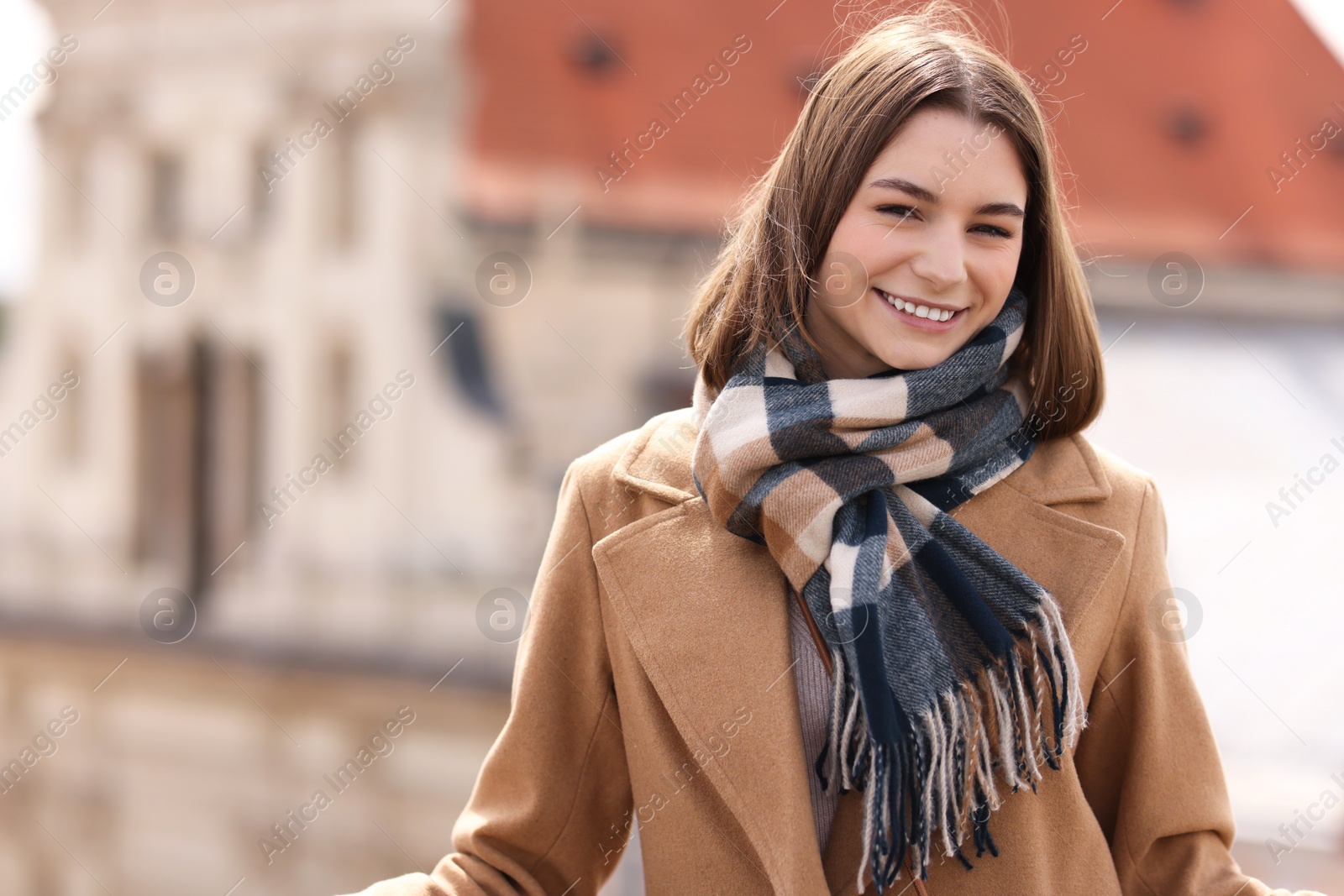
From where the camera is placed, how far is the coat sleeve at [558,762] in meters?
1.33

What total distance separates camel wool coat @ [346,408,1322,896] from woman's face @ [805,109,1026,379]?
0.22 m

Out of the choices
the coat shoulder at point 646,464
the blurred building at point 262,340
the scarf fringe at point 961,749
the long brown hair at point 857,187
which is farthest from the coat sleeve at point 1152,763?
the blurred building at point 262,340

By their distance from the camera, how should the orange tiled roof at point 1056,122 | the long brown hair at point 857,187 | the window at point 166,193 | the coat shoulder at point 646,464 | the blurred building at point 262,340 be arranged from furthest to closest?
the window at point 166,193
the blurred building at point 262,340
the orange tiled roof at point 1056,122
the coat shoulder at point 646,464
the long brown hair at point 857,187

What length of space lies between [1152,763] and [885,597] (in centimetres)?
37

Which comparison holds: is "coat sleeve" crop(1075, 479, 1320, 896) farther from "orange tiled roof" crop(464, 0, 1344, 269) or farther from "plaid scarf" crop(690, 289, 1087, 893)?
"orange tiled roof" crop(464, 0, 1344, 269)

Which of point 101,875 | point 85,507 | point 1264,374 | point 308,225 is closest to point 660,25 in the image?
point 308,225

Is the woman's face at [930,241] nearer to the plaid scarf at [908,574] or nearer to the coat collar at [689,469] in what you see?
the plaid scarf at [908,574]

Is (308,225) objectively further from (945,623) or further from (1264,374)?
(945,623)

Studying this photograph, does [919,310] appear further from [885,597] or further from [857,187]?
[885,597]

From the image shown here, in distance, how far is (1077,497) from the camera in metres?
1.34

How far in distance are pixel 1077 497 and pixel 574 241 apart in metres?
10.6

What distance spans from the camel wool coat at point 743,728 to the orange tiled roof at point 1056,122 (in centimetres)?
1005

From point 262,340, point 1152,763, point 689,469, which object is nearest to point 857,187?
point 689,469

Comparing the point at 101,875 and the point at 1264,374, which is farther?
the point at 101,875
